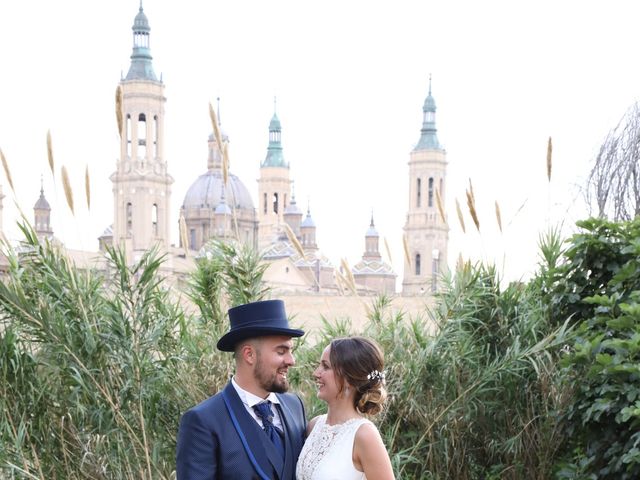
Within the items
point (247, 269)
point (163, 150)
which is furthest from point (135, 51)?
point (247, 269)

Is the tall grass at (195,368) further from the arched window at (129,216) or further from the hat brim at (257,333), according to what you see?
the arched window at (129,216)

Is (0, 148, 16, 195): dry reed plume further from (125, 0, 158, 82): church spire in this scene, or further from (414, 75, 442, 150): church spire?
(414, 75, 442, 150): church spire

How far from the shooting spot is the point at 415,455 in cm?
586

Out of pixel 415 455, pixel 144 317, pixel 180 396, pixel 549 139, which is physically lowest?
pixel 415 455

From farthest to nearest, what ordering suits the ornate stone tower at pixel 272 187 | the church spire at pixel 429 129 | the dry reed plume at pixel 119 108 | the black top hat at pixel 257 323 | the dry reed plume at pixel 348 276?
1. the ornate stone tower at pixel 272 187
2. the church spire at pixel 429 129
3. the dry reed plume at pixel 348 276
4. the dry reed plume at pixel 119 108
5. the black top hat at pixel 257 323

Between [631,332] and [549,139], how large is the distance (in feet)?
3.91

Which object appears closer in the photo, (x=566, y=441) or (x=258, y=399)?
(x=258, y=399)

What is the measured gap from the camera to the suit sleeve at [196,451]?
9.93ft

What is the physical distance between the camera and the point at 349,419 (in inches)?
120

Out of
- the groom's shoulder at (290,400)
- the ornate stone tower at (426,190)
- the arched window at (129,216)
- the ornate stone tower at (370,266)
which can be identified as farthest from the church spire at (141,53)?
the groom's shoulder at (290,400)

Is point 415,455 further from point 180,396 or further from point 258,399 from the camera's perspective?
point 258,399

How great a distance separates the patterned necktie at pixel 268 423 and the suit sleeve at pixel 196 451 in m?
0.16

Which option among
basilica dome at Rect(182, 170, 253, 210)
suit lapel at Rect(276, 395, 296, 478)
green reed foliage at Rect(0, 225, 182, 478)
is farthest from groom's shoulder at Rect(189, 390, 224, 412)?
basilica dome at Rect(182, 170, 253, 210)

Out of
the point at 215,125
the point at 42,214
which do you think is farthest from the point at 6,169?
the point at 42,214
